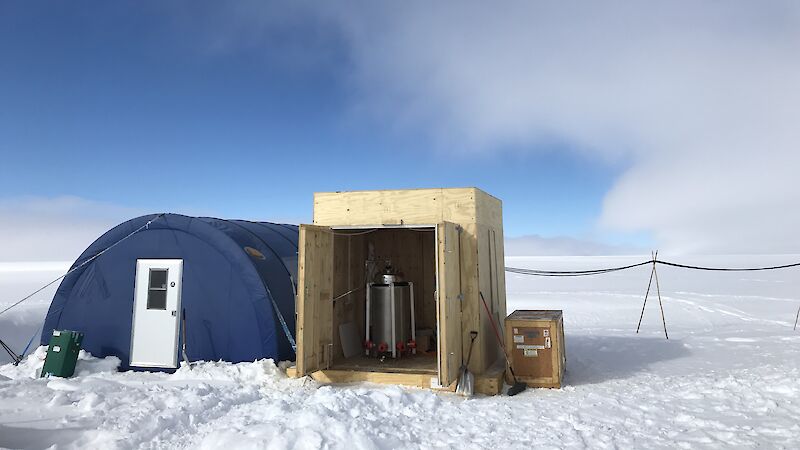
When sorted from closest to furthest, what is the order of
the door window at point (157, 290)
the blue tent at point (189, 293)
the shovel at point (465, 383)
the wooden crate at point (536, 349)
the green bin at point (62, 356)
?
1. the shovel at point (465, 383)
2. the wooden crate at point (536, 349)
3. the green bin at point (62, 356)
4. the blue tent at point (189, 293)
5. the door window at point (157, 290)

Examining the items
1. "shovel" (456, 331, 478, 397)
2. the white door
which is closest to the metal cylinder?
"shovel" (456, 331, 478, 397)

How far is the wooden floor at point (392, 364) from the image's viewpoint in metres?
7.78

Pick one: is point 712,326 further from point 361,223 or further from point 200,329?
point 200,329

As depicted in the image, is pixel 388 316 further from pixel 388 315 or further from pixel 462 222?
pixel 462 222

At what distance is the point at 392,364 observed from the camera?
8.32 m

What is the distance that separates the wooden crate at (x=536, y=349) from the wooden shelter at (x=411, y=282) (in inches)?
16.2

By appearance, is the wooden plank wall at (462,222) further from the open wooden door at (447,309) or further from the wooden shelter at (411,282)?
the open wooden door at (447,309)

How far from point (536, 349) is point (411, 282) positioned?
305 cm

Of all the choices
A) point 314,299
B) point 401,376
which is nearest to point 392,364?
point 401,376

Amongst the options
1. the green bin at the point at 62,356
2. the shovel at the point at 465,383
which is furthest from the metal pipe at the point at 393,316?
the green bin at the point at 62,356

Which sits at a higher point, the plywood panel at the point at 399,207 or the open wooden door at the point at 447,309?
the plywood panel at the point at 399,207

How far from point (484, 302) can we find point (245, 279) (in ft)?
14.0

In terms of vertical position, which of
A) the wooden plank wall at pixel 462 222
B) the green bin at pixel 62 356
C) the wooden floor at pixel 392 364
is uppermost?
the wooden plank wall at pixel 462 222

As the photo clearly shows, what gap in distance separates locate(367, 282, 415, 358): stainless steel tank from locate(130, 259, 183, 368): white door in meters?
3.56
